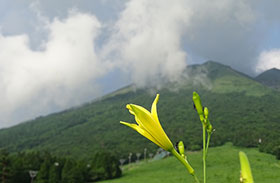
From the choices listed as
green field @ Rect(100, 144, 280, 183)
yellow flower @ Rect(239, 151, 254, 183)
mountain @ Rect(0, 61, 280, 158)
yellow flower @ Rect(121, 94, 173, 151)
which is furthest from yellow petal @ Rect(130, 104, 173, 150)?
mountain @ Rect(0, 61, 280, 158)

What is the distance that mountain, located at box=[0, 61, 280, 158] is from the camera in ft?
281

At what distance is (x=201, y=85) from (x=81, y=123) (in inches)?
3911

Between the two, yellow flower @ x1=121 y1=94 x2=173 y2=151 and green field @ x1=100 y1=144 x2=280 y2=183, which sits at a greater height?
yellow flower @ x1=121 y1=94 x2=173 y2=151

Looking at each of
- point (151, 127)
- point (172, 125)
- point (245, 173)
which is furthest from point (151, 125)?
point (172, 125)

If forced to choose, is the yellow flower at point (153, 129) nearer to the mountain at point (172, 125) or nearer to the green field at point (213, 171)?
the green field at point (213, 171)

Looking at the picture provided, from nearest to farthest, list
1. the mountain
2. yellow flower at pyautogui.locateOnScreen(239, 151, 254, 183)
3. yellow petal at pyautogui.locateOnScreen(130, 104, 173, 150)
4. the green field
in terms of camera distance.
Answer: yellow flower at pyautogui.locateOnScreen(239, 151, 254, 183) → yellow petal at pyautogui.locateOnScreen(130, 104, 173, 150) → the green field → the mountain

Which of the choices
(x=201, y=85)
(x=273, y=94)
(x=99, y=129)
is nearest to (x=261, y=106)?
(x=273, y=94)

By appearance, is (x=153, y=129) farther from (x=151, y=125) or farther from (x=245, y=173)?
(x=245, y=173)

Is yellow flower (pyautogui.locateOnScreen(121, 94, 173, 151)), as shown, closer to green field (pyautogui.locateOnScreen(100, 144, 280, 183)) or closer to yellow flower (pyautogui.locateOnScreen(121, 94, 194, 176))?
yellow flower (pyautogui.locateOnScreen(121, 94, 194, 176))

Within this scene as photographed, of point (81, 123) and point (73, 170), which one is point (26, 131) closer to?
point (81, 123)

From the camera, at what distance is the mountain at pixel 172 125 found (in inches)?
3376

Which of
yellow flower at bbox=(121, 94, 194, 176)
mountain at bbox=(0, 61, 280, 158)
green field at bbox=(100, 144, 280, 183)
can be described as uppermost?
mountain at bbox=(0, 61, 280, 158)

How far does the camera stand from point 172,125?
113938 mm

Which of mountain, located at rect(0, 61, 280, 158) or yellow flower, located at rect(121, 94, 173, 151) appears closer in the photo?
yellow flower, located at rect(121, 94, 173, 151)
